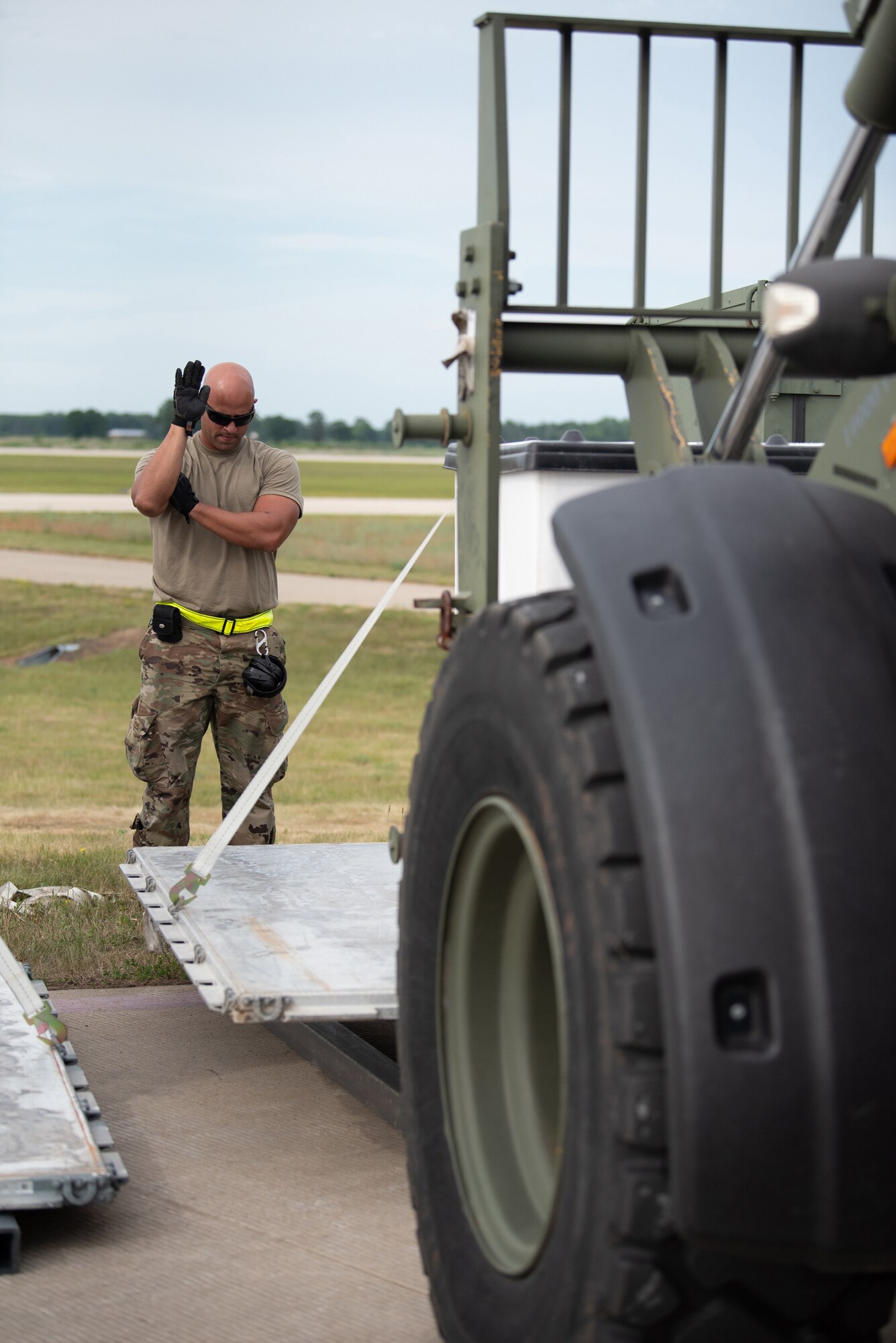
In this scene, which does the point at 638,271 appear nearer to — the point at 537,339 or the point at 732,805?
the point at 537,339

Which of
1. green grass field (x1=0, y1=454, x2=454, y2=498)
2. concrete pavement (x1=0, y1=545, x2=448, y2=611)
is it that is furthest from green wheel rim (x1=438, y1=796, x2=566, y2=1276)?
green grass field (x1=0, y1=454, x2=454, y2=498)

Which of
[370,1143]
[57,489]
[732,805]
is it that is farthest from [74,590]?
[57,489]

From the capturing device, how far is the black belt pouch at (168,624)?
592cm

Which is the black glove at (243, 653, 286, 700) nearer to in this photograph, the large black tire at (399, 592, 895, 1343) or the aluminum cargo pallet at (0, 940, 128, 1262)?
the aluminum cargo pallet at (0, 940, 128, 1262)

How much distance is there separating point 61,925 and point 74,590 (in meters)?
28.1

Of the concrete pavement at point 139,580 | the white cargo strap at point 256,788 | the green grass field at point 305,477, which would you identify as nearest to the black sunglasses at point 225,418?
the white cargo strap at point 256,788

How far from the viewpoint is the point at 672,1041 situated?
1606 mm

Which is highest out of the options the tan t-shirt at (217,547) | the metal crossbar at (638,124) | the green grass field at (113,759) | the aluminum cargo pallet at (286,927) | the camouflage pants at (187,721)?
the metal crossbar at (638,124)

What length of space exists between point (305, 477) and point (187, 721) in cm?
11591

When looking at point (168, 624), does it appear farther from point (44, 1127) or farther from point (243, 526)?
point (44, 1127)

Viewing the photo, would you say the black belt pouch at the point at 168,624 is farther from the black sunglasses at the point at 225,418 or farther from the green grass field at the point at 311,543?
the green grass field at the point at 311,543

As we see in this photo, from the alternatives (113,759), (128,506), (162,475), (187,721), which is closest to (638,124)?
(162,475)

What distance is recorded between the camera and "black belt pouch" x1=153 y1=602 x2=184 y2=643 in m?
5.92

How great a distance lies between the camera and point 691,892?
5.27 ft
